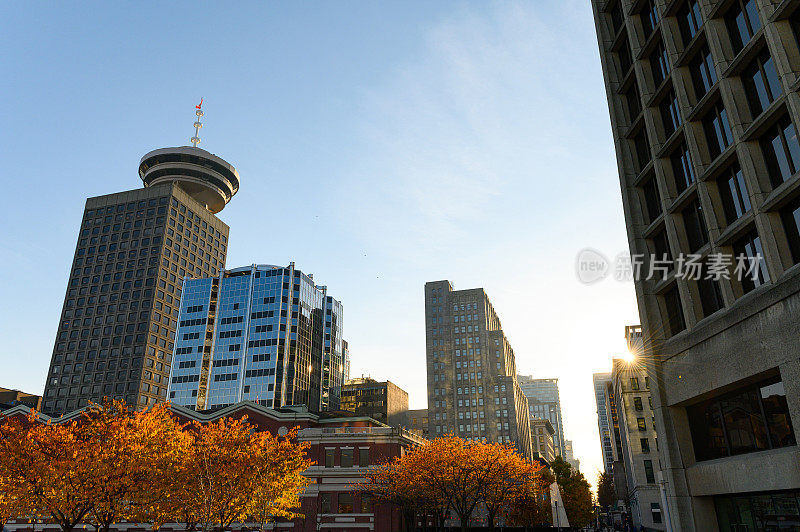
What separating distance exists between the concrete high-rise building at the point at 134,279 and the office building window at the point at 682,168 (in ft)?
424


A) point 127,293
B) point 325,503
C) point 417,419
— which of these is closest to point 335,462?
point 325,503

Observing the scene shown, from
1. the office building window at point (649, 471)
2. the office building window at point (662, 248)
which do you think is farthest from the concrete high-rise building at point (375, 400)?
the office building window at point (662, 248)

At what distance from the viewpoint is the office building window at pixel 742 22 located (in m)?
24.2

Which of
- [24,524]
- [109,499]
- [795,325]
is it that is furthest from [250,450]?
[24,524]

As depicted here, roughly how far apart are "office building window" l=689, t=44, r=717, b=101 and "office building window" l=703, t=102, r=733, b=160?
1.40 meters

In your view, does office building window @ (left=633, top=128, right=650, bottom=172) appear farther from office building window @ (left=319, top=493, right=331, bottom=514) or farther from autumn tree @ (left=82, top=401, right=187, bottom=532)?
office building window @ (left=319, top=493, right=331, bottom=514)

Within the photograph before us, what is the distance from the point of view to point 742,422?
24.6m

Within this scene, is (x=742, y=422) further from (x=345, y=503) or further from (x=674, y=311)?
(x=345, y=503)

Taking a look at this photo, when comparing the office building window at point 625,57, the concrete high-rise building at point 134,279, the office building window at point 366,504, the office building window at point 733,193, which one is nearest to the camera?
the office building window at point 733,193

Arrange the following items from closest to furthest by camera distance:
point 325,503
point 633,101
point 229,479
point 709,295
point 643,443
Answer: point 709,295 → point 633,101 → point 229,479 → point 325,503 → point 643,443

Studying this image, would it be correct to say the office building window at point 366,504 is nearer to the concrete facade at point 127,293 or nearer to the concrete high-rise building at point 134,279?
the concrete high-rise building at point 134,279

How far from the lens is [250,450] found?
133 feet

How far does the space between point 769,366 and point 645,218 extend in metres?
13.8

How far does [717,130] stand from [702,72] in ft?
11.8
